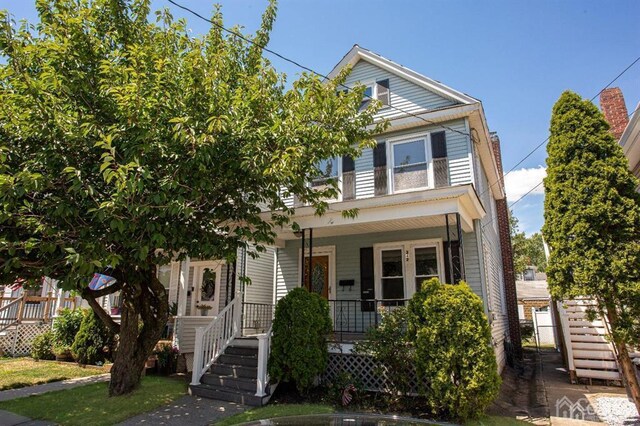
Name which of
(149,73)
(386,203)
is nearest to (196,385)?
(386,203)

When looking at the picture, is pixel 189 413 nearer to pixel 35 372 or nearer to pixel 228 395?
pixel 228 395

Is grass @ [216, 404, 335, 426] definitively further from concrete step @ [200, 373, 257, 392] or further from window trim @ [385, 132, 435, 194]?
window trim @ [385, 132, 435, 194]

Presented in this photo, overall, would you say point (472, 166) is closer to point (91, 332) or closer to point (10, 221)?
point (10, 221)

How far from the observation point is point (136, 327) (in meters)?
A: 8.06

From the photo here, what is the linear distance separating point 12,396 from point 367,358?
772 centimetres

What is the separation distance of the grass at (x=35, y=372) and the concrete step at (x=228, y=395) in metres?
4.27

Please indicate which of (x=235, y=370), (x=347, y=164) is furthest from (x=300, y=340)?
(x=347, y=164)

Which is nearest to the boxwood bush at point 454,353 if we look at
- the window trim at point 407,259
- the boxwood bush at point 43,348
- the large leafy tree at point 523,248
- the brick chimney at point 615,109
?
the window trim at point 407,259

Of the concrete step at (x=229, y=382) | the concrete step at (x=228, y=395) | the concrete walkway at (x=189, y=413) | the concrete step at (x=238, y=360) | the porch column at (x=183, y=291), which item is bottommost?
the concrete walkway at (x=189, y=413)

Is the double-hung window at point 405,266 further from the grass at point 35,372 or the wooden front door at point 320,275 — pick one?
the grass at point 35,372

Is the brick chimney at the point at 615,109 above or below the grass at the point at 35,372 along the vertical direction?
above

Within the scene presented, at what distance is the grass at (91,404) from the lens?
6798mm

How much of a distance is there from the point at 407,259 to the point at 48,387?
30.9 feet

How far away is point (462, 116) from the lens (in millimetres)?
10633
